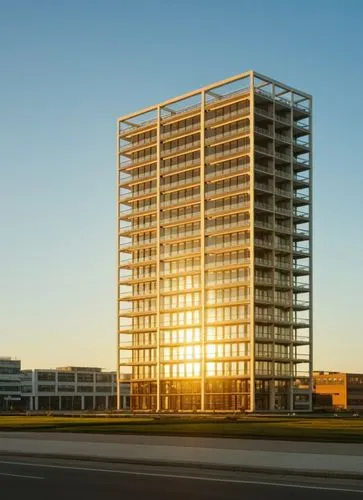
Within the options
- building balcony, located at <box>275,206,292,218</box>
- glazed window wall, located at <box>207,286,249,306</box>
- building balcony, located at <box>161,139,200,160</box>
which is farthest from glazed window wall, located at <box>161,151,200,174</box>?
glazed window wall, located at <box>207,286,249,306</box>

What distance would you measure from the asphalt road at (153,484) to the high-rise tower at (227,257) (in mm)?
102378

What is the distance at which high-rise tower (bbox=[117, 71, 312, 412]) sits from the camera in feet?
431

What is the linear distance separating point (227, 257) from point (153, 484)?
113637mm

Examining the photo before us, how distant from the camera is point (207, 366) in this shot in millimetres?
135125

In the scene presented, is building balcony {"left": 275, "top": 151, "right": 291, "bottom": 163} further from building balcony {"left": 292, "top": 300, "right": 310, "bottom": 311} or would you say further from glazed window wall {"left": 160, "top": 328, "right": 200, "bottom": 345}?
glazed window wall {"left": 160, "top": 328, "right": 200, "bottom": 345}

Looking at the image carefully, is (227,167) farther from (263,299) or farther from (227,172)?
(263,299)

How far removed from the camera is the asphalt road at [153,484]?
19750 mm

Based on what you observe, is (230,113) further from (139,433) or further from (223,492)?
(223,492)

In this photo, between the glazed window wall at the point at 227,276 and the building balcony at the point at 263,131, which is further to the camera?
the glazed window wall at the point at 227,276

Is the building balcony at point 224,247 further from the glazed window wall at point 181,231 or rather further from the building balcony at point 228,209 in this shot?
the building balcony at point 228,209

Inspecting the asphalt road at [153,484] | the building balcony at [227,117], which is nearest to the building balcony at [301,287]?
the building balcony at [227,117]

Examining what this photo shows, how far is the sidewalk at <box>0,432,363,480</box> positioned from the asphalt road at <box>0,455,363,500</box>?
809 millimetres

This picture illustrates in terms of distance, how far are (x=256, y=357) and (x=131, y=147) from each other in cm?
4511

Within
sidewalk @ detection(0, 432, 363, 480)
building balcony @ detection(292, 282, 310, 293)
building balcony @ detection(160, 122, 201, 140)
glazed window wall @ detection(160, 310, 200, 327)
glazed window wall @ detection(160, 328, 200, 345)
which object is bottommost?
sidewalk @ detection(0, 432, 363, 480)
